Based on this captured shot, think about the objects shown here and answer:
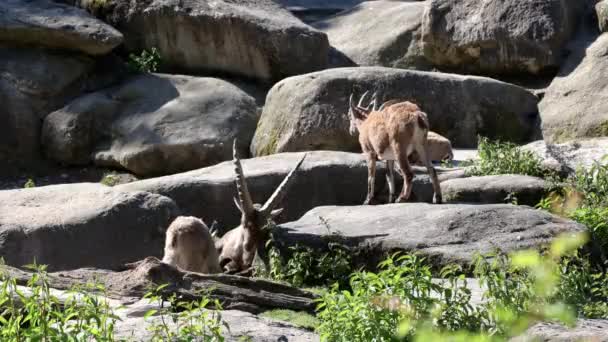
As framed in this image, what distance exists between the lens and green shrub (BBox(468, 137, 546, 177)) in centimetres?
1202

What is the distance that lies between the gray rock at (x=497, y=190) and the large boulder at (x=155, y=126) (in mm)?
4339

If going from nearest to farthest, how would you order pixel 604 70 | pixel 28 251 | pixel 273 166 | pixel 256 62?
pixel 28 251, pixel 273 166, pixel 604 70, pixel 256 62

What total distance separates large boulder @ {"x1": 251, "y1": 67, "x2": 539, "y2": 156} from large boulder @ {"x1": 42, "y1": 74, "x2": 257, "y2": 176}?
55cm

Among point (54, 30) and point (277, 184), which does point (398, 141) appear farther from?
point (54, 30)

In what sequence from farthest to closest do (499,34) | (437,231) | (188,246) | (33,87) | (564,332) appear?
(499,34) → (33,87) → (188,246) → (437,231) → (564,332)

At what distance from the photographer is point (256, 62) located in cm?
1675

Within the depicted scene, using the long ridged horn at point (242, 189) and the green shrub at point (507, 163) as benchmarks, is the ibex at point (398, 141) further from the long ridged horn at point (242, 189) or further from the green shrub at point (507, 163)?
the long ridged horn at point (242, 189)

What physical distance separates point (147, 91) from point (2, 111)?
2.11 metres

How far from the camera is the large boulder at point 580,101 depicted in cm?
1424

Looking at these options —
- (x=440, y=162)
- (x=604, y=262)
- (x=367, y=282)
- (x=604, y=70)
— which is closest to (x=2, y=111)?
(x=440, y=162)

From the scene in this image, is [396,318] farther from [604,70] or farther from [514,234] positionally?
[604,70]

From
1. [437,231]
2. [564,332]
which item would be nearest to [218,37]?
[437,231]

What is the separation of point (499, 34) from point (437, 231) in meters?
8.60

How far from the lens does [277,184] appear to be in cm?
1173
